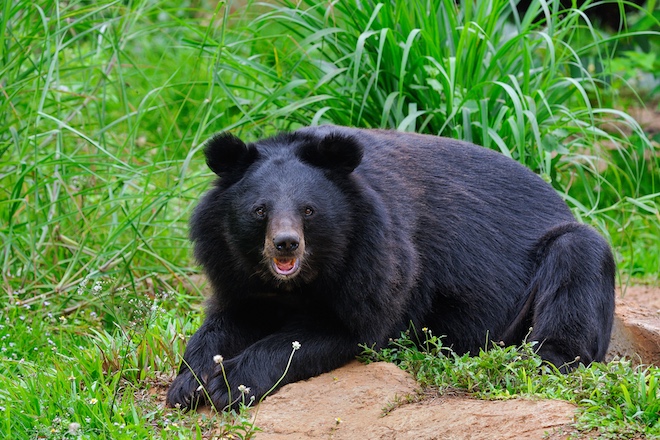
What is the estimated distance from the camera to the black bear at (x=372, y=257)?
4180mm

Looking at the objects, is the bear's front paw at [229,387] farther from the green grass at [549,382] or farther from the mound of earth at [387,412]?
the green grass at [549,382]

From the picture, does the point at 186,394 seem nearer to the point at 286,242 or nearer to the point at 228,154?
the point at 286,242

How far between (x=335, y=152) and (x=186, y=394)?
1.28 m

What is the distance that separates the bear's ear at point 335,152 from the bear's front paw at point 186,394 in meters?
1.14

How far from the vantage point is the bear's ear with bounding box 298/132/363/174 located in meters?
4.23

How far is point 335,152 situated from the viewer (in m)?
4.26

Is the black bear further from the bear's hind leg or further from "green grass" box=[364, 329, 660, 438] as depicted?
"green grass" box=[364, 329, 660, 438]

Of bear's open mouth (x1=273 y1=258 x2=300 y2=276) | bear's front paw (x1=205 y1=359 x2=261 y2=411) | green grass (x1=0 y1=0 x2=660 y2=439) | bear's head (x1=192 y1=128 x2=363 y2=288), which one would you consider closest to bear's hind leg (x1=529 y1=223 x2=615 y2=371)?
green grass (x1=0 y1=0 x2=660 y2=439)

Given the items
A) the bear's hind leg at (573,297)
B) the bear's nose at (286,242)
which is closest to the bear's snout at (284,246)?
the bear's nose at (286,242)

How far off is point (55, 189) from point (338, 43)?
2.10 metres

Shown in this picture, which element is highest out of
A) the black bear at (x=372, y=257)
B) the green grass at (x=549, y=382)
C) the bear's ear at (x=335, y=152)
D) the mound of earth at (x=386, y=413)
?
the bear's ear at (x=335, y=152)

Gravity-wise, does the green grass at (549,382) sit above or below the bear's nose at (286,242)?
below

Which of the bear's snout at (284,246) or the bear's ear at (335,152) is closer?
the bear's snout at (284,246)

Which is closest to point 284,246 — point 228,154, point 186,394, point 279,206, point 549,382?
point 279,206
